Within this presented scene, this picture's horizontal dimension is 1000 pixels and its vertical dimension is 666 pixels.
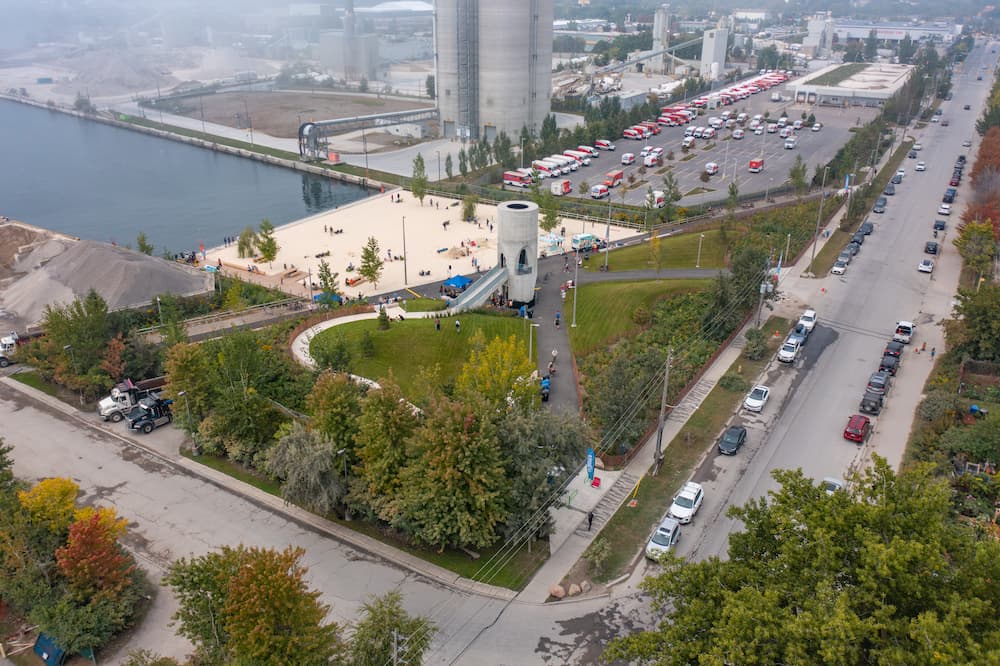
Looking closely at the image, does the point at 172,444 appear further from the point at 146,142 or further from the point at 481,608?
the point at 146,142

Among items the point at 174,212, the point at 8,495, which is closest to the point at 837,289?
the point at 8,495

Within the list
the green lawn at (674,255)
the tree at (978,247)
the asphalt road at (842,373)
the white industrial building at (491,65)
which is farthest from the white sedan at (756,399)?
the white industrial building at (491,65)

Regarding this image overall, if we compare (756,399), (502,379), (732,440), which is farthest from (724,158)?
(502,379)

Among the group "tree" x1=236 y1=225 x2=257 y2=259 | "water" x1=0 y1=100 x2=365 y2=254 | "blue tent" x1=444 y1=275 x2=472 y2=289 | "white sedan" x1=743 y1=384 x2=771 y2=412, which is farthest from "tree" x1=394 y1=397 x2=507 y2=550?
"water" x1=0 y1=100 x2=365 y2=254

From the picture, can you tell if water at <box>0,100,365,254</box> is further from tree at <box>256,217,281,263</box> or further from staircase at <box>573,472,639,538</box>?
staircase at <box>573,472,639,538</box>

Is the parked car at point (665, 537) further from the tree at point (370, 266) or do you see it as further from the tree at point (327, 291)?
the tree at point (370, 266)
